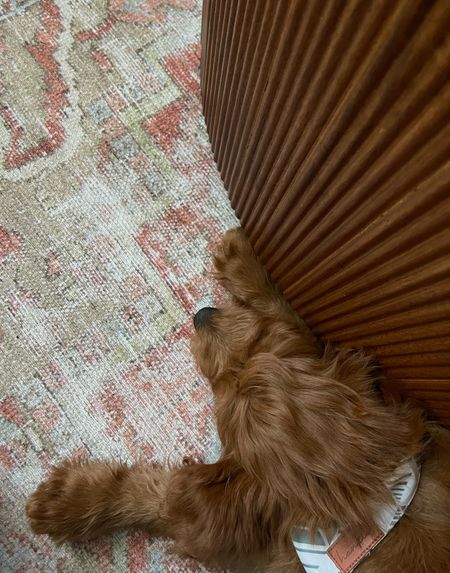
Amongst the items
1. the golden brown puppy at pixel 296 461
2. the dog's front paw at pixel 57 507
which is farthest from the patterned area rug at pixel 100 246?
the golden brown puppy at pixel 296 461

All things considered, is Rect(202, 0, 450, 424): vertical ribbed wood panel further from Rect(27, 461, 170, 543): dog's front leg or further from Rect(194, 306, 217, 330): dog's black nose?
Rect(27, 461, 170, 543): dog's front leg

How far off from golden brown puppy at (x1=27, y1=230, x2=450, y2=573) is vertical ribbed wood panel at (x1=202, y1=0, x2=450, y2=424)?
0.07 m

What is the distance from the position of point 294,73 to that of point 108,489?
3.01ft

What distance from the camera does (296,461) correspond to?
3.28 feet

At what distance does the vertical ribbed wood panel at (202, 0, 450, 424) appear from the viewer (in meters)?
0.67

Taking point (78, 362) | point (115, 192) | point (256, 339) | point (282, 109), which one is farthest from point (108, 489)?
point (282, 109)

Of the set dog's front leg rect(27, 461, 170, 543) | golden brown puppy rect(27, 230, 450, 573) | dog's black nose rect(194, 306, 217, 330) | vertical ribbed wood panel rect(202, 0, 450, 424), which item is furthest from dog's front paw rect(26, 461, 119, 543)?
vertical ribbed wood panel rect(202, 0, 450, 424)

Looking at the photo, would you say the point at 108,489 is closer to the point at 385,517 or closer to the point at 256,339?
the point at 256,339

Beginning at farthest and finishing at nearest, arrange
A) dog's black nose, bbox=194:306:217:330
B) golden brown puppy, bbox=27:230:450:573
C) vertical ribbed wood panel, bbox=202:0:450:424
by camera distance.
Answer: dog's black nose, bbox=194:306:217:330 < golden brown puppy, bbox=27:230:450:573 < vertical ribbed wood panel, bbox=202:0:450:424

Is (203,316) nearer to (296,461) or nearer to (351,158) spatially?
(296,461)

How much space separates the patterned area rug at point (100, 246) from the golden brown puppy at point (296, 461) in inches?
8.2

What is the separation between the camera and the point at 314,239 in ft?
3.43

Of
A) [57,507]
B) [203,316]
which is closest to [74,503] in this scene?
[57,507]

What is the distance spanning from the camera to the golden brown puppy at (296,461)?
3.28 feet
